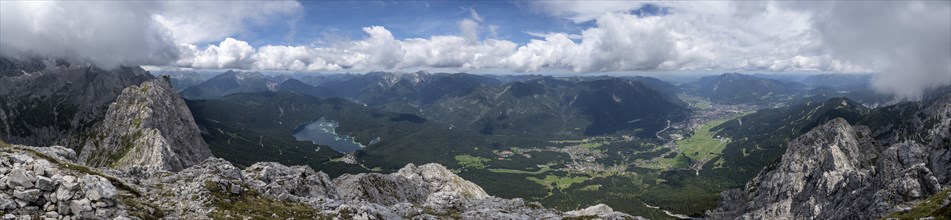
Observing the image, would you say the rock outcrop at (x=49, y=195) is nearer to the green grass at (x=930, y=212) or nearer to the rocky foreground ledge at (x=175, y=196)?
the rocky foreground ledge at (x=175, y=196)

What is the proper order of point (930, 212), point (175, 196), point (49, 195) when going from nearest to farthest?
point (49, 195) → point (175, 196) → point (930, 212)

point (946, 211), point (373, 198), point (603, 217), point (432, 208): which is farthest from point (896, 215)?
point (373, 198)

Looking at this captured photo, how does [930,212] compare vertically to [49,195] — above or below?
below

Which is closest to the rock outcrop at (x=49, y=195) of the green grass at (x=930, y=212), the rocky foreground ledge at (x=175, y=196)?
the rocky foreground ledge at (x=175, y=196)

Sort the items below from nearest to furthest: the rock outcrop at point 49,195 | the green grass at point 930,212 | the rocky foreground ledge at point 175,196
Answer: the rock outcrop at point 49,195, the rocky foreground ledge at point 175,196, the green grass at point 930,212

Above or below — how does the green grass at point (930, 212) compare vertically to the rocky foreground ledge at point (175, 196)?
below

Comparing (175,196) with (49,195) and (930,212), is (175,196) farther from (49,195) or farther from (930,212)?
(930,212)

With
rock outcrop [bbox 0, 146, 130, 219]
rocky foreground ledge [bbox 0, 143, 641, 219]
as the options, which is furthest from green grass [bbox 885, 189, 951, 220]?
rock outcrop [bbox 0, 146, 130, 219]

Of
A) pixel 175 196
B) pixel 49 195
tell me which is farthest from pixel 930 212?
pixel 49 195
